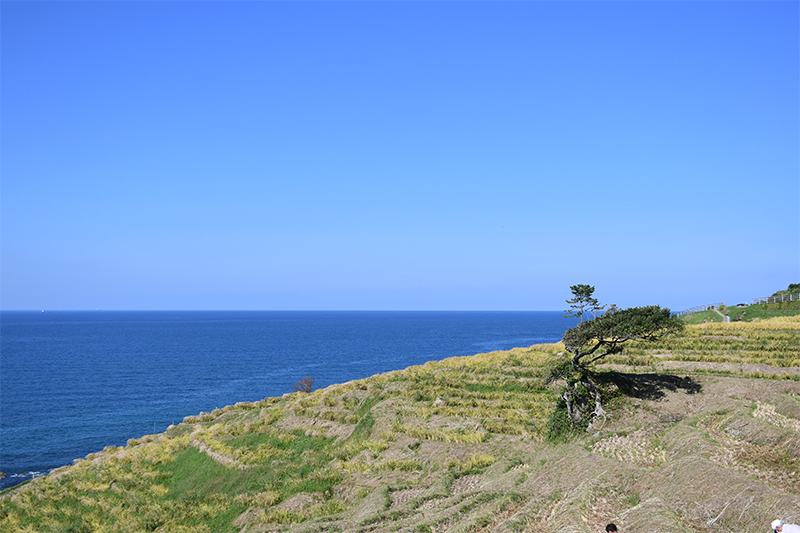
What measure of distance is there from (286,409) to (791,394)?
35733 millimetres

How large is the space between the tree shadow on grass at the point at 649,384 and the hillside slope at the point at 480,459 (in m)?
0.16

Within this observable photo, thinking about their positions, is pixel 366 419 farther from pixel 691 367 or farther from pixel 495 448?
pixel 691 367

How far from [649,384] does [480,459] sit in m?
13.2

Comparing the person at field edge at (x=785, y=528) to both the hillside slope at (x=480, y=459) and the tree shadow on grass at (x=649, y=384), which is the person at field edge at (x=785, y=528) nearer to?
the hillside slope at (x=480, y=459)

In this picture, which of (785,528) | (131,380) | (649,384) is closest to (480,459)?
(649,384)

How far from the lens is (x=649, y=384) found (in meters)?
31.8

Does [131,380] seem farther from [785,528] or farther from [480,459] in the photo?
[785,528]

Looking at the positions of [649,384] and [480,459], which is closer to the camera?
[480,459]

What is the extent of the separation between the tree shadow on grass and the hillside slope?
157 mm

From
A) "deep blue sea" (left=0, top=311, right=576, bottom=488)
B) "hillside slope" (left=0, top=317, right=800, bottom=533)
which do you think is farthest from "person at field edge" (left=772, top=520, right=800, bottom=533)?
"deep blue sea" (left=0, top=311, right=576, bottom=488)

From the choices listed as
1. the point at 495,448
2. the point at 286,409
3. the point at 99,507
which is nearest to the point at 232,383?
the point at 286,409

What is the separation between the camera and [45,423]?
2837 inches

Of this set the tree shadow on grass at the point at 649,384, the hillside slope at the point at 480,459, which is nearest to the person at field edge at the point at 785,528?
the hillside slope at the point at 480,459

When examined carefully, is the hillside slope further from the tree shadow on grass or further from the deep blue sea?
the deep blue sea
